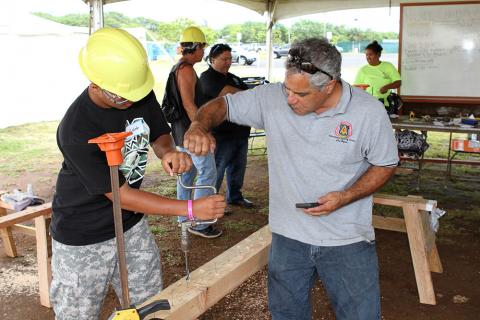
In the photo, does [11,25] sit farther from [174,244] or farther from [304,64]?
[304,64]

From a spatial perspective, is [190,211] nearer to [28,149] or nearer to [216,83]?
[216,83]

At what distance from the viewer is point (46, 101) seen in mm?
12727

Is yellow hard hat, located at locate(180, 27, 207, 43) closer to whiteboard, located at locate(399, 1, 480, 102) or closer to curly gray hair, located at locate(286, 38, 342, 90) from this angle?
curly gray hair, located at locate(286, 38, 342, 90)

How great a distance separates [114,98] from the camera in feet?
5.79

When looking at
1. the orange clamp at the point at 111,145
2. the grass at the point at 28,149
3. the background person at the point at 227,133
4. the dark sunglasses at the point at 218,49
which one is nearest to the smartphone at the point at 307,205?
the orange clamp at the point at 111,145

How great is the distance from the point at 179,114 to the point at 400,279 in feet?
7.86

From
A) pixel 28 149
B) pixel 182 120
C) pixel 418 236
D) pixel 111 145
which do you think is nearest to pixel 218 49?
pixel 182 120

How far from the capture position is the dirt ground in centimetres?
339

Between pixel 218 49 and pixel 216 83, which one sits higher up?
pixel 218 49

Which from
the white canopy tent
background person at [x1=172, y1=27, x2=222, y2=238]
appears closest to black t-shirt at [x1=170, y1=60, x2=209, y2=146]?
background person at [x1=172, y1=27, x2=222, y2=238]

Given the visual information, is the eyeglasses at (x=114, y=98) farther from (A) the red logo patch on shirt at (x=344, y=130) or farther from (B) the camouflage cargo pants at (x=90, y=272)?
(A) the red logo patch on shirt at (x=344, y=130)

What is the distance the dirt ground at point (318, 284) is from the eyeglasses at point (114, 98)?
202 cm

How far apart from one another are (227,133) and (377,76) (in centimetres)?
314

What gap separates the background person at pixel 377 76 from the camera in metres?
6.99
